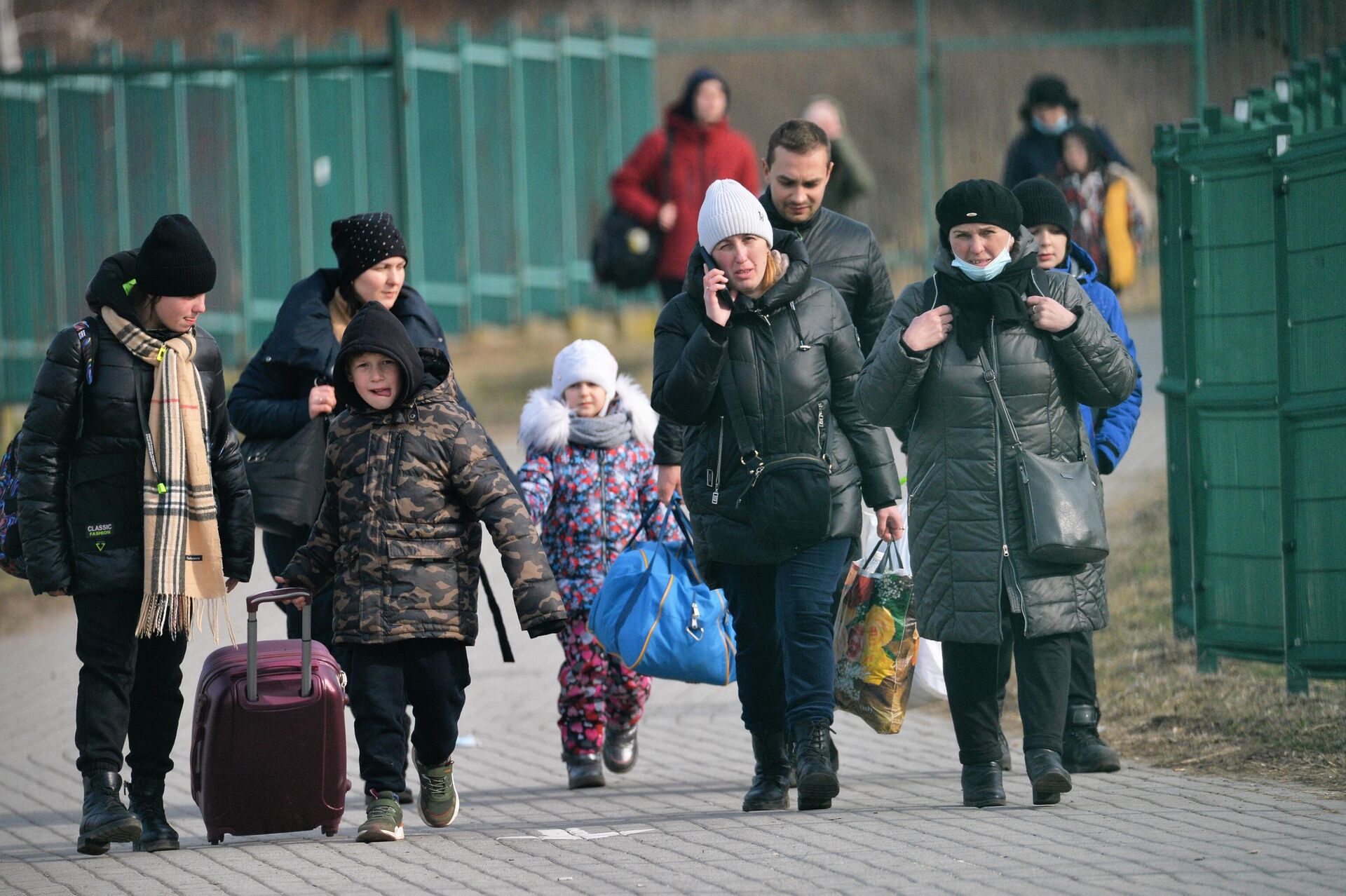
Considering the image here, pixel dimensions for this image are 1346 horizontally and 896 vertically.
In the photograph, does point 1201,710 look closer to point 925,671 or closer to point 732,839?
point 925,671

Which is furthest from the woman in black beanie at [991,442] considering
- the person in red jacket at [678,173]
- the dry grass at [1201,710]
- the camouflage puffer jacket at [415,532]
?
the person in red jacket at [678,173]

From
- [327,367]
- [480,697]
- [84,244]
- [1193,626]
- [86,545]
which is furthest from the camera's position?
[84,244]

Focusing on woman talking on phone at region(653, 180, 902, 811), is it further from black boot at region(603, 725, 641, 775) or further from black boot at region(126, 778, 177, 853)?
black boot at region(126, 778, 177, 853)

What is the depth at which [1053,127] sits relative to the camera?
1153cm

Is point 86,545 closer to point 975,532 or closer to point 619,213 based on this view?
point 975,532

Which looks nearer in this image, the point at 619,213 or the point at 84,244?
the point at 619,213

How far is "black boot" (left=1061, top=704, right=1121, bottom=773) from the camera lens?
686cm

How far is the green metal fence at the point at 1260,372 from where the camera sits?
7.21m

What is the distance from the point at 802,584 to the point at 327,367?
1.69 metres

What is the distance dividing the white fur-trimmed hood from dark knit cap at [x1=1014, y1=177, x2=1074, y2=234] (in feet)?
4.60

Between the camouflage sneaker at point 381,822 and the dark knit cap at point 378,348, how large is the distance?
1.13 m

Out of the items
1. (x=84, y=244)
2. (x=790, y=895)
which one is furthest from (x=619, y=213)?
(x=790, y=895)

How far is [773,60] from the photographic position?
62.1 ft

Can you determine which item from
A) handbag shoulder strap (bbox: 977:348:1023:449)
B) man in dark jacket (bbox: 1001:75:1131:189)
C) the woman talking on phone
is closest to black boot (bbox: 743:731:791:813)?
the woman talking on phone
